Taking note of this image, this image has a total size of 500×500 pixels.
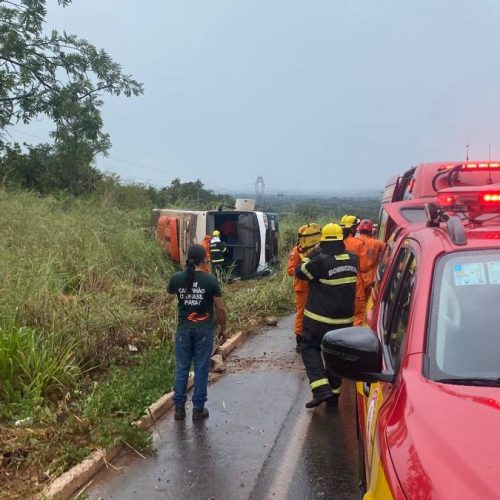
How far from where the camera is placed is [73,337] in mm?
6395

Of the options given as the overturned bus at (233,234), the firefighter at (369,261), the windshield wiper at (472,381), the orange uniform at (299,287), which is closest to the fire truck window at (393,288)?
the windshield wiper at (472,381)

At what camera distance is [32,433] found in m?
4.61

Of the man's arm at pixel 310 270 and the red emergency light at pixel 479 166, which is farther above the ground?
the red emergency light at pixel 479 166

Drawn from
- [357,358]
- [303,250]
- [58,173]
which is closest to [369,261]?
[303,250]

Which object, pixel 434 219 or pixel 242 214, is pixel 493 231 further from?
pixel 242 214

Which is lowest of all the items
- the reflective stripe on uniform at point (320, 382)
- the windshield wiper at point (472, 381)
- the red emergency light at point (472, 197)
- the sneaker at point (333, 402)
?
the sneaker at point (333, 402)

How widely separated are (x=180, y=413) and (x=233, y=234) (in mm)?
11273

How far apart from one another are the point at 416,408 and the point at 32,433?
3672 millimetres

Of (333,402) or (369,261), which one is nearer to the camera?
(333,402)

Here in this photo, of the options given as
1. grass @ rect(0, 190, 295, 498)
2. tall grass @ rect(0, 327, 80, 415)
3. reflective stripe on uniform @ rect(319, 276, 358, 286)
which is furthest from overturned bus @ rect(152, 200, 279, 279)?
reflective stripe on uniform @ rect(319, 276, 358, 286)

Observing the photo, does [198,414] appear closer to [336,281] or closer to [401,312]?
[336,281]

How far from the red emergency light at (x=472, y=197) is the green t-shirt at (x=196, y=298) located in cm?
271

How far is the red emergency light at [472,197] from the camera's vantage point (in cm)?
301

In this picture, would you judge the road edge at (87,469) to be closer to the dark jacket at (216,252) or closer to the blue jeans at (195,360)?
the blue jeans at (195,360)
